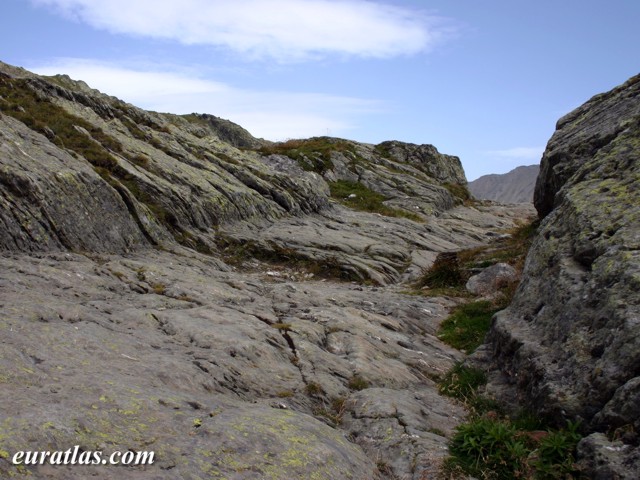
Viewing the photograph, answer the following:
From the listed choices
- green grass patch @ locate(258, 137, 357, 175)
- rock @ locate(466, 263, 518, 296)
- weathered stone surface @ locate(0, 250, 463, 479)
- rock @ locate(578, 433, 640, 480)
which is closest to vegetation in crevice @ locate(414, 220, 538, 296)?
rock @ locate(466, 263, 518, 296)

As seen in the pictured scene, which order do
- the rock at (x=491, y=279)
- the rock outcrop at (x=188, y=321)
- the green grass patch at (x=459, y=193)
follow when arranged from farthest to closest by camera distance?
the green grass patch at (x=459, y=193), the rock at (x=491, y=279), the rock outcrop at (x=188, y=321)

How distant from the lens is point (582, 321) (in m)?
10.2

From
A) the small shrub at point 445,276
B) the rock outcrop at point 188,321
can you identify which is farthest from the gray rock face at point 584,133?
the rock outcrop at point 188,321

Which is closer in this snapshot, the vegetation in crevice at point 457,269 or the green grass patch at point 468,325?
the green grass patch at point 468,325

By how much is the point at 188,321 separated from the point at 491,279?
15.3m

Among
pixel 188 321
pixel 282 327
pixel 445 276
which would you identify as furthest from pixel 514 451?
pixel 445 276

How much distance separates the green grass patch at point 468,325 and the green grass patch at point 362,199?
26227 millimetres

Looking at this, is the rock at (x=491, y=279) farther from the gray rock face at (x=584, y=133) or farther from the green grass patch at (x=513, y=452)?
the green grass patch at (x=513, y=452)

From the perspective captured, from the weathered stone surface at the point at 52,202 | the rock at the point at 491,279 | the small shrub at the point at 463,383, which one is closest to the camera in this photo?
the small shrub at the point at 463,383

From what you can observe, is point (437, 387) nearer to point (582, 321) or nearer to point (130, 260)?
point (582, 321)

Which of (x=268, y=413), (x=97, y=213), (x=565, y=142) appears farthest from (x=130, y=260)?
(x=565, y=142)

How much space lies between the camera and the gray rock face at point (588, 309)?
8.59m

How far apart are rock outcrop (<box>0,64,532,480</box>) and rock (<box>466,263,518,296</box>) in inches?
102

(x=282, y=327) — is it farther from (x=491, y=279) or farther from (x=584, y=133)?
(x=584, y=133)
